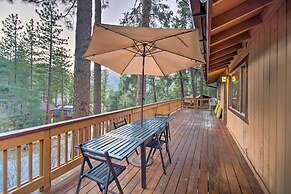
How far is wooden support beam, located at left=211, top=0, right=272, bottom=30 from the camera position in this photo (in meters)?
2.35

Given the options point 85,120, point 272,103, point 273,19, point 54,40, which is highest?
point 54,40

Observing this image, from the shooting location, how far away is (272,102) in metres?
2.41

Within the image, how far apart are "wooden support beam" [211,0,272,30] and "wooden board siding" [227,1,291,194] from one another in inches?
9.6

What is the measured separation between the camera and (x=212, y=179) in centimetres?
301

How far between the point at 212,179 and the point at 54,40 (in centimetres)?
1696

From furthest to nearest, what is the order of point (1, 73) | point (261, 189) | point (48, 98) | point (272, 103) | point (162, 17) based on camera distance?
point (48, 98) → point (1, 73) → point (162, 17) → point (261, 189) → point (272, 103)

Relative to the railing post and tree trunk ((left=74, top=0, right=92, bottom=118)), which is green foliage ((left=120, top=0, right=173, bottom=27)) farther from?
the railing post

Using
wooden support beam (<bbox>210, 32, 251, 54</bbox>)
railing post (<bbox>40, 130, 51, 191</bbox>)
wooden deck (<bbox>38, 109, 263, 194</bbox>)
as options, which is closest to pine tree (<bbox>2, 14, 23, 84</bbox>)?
railing post (<bbox>40, 130, 51, 191</bbox>)

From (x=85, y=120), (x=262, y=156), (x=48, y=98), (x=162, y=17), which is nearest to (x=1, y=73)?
(x=48, y=98)

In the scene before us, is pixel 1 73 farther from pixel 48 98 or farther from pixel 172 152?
pixel 172 152

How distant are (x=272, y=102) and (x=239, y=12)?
48.3 inches

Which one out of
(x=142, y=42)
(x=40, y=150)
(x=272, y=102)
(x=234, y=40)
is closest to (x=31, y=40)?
(x=142, y=42)

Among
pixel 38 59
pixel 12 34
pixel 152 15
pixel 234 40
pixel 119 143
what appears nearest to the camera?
pixel 119 143

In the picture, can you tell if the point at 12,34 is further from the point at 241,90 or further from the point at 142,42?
the point at 241,90
